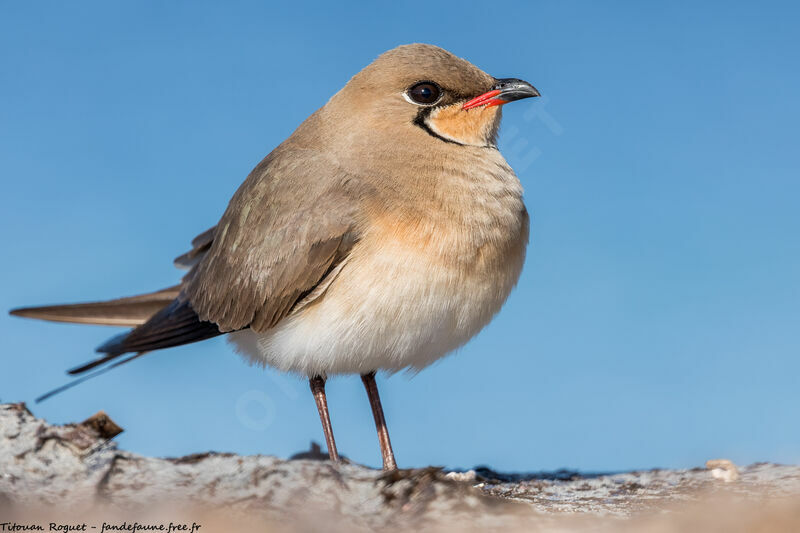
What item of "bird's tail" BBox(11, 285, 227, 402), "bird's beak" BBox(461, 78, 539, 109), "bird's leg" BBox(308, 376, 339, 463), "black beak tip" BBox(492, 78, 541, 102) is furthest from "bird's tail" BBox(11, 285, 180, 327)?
"black beak tip" BBox(492, 78, 541, 102)

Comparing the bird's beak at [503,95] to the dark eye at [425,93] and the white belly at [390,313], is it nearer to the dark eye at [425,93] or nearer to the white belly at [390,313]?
the dark eye at [425,93]

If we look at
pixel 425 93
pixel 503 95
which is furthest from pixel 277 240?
pixel 503 95

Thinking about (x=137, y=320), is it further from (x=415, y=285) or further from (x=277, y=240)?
(x=415, y=285)

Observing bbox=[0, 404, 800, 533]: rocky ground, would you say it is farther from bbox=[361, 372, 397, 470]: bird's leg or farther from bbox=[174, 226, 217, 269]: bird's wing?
bbox=[174, 226, 217, 269]: bird's wing

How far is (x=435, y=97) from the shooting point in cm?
470

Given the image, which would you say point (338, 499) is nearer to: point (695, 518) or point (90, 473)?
point (90, 473)

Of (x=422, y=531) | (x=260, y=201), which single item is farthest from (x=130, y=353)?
(x=422, y=531)

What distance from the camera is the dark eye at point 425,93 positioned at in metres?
4.68

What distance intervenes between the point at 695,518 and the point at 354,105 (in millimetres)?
2980

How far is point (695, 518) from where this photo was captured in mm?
3000

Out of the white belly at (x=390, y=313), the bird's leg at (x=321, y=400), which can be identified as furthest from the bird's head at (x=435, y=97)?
the bird's leg at (x=321, y=400)

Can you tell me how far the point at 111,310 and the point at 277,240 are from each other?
1.65m

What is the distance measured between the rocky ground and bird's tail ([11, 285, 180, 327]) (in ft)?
4.70

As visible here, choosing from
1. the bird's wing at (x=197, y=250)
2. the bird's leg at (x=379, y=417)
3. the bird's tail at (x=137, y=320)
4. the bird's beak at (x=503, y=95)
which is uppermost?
the bird's beak at (x=503, y=95)
